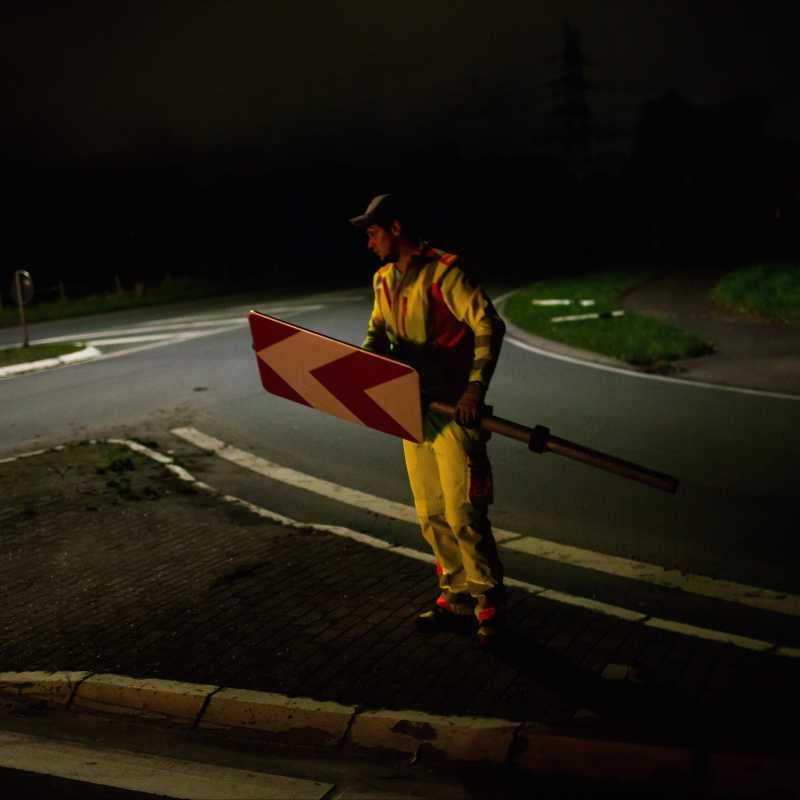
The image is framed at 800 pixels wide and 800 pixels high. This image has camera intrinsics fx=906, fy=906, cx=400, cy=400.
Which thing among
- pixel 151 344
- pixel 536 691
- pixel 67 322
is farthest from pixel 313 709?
pixel 67 322

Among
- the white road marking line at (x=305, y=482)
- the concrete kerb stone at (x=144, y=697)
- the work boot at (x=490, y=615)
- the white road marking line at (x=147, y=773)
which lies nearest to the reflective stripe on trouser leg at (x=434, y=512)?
the work boot at (x=490, y=615)

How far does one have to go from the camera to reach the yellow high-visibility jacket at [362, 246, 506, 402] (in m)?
4.02

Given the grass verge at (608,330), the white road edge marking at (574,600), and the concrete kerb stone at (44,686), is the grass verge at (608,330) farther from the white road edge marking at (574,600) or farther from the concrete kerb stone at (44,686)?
the concrete kerb stone at (44,686)

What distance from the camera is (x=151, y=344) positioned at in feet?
55.4

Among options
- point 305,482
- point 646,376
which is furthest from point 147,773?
point 646,376

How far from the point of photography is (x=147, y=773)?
3.51m

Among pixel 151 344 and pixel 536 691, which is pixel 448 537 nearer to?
pixel 536 691

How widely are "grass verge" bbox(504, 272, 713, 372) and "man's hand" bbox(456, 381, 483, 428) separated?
8123 mm

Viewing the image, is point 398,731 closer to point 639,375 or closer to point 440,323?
point 440,323

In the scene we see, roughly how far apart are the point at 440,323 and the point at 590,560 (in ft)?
6.92

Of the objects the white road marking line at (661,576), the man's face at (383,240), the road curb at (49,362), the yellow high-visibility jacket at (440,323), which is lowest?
the white road marking line at (661,576)

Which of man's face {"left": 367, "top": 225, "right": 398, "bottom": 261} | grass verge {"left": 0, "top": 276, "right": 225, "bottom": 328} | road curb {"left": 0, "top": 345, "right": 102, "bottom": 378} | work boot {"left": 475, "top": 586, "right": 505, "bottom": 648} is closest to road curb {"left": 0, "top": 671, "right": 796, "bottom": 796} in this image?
work boot {"left": 475, "top": 586, "right": 505, "bottom": 648}

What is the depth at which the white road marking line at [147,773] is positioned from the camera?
11.0 ft

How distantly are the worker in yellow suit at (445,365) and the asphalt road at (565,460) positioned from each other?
1.00 meters
